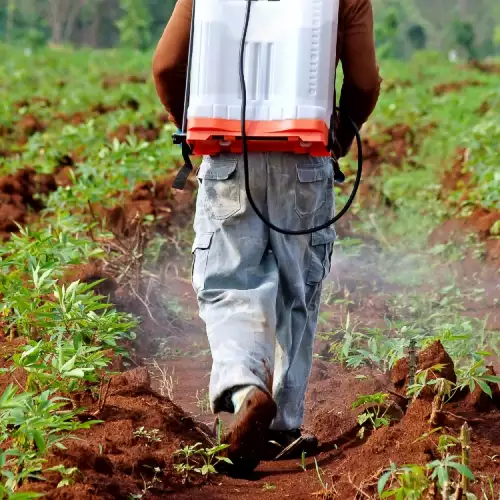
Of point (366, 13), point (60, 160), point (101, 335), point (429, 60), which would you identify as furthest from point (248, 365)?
point (429, 60)

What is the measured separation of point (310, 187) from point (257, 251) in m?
0.28

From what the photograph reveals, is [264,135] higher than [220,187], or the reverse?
[264,135]

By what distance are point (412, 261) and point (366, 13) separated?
11.6 feet

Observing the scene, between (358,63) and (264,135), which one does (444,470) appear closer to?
(264,135)

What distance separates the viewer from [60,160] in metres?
8.38

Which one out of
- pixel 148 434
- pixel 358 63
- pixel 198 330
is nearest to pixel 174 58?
pixel 358 63

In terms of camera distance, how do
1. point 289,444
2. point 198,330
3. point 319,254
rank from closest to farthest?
point 319,254 < point 289,444 < point 198,330

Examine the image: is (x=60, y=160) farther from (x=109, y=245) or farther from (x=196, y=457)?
(x=196, y=457)

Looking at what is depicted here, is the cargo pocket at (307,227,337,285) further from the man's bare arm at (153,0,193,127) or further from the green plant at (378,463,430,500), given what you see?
the green plant at (378,463,430,500)

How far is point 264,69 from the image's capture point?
3.69 metres

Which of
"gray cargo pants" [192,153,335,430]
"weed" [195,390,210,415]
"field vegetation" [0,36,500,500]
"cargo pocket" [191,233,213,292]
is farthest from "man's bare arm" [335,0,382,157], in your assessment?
"weed" [195,390,210,415]

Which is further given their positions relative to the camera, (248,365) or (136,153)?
(136,153)

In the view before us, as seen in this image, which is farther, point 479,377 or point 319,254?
point 319,254

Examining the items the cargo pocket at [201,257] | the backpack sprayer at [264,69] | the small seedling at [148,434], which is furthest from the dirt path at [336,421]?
the backpack sprayer at [264,69]
